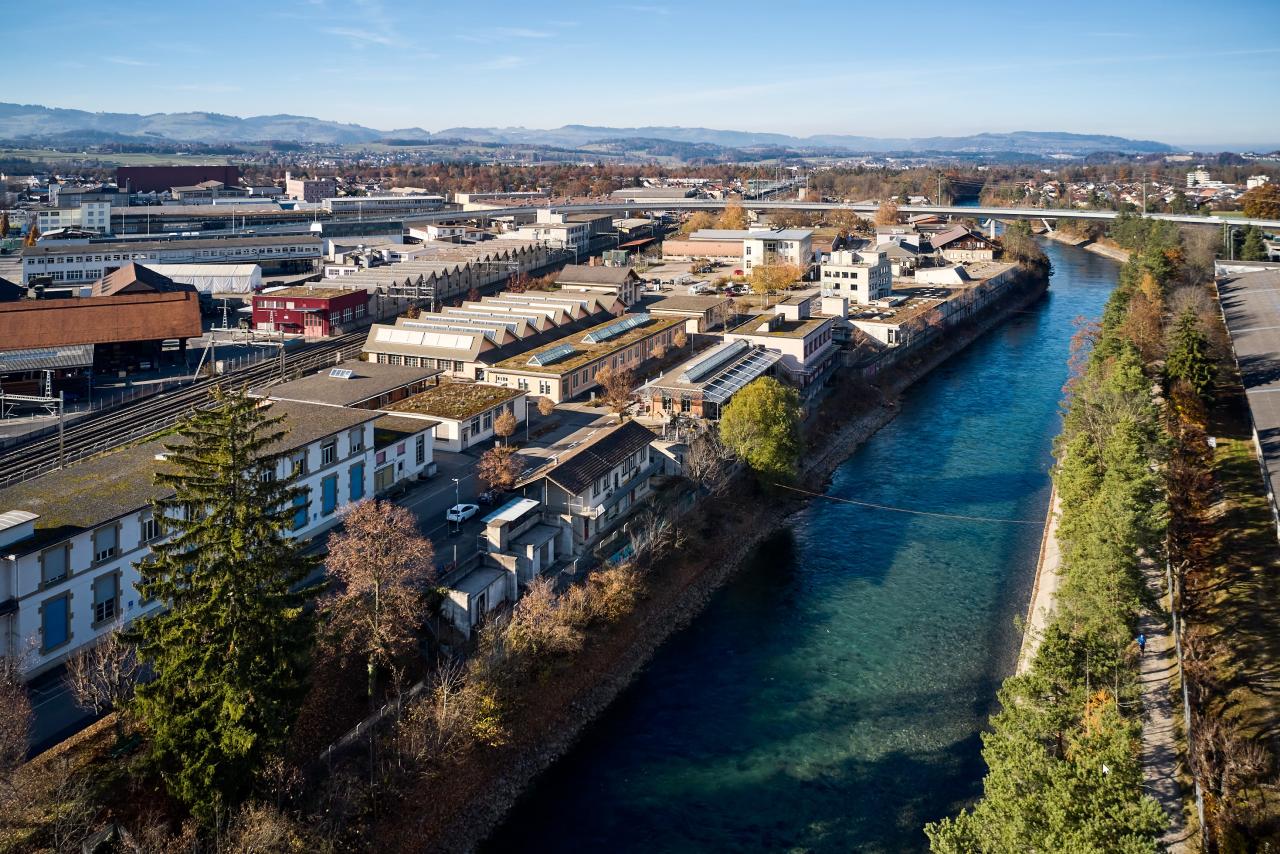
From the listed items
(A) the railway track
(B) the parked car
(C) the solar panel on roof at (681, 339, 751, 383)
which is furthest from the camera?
(C) the solar panel on roof at (681, 339, 751, 383)

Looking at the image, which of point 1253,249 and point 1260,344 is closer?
point 1260,344

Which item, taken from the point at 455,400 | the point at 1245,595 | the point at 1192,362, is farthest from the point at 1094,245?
the point at 455,400

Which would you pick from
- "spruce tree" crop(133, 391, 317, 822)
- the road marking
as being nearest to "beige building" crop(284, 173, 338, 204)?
the road marking

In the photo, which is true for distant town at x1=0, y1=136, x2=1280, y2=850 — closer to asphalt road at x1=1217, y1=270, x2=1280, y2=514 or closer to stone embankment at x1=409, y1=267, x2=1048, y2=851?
stone embankment at x1=409, y1=267, x2=1048, y2=851

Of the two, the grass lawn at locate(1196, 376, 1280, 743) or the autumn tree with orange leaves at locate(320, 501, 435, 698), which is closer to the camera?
the autumn tree with orange leaves at locate(320, 501, 435, 698)

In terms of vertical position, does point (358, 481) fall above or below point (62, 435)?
below

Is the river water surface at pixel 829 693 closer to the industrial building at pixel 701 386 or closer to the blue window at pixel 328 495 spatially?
the industrial building at pixel 701 386

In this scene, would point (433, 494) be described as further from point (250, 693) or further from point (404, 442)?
point (250, 693)
